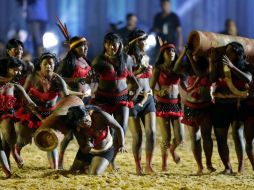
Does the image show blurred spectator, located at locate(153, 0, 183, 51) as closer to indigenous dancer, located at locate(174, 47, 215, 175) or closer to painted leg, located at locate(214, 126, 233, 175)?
indigenous dancer, located at locate(174, 47, 215, 175)

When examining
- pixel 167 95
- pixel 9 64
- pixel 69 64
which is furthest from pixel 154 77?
pixel 9 64

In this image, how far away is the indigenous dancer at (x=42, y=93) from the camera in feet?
30.0

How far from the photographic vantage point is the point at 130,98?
9.31 metres

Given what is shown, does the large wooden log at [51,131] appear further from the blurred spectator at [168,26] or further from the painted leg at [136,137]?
the blurred spectator at [168,26]

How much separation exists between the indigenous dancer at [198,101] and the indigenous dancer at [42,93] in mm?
1649

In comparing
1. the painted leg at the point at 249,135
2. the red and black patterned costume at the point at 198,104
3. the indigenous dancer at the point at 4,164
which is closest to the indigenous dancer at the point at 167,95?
the red and black patterned costume at the point at 198,104

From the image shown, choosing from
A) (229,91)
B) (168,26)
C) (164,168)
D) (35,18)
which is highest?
→ (35,18)

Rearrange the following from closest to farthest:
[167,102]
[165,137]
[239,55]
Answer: [239,55]
[167,102]
[165,137]

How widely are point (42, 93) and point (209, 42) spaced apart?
95.0 inches

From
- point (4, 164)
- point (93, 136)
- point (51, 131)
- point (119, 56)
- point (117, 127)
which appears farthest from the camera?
point (119, 56)

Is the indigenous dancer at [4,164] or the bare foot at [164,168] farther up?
the indigenous dancer at [4,164]

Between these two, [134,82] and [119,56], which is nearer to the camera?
[119,56]

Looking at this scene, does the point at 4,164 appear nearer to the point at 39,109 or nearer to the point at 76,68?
the point at 39,109

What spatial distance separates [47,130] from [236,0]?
1539 centimetres
